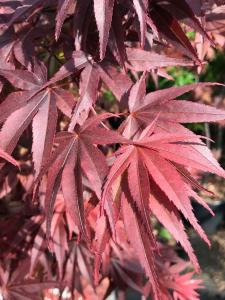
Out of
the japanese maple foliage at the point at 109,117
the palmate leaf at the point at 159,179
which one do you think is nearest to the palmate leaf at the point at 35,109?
the japanese maple foliage at the point at 109,117

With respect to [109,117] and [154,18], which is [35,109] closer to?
[109,117]

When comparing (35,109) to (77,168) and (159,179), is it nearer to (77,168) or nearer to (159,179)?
(77,168)

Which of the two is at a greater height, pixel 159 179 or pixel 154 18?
Result: pixel 154 18

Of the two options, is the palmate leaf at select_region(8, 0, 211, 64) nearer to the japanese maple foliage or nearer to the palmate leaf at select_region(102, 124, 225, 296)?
the japanese maple foliage

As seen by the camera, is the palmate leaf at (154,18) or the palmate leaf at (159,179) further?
the palmate leaf at (154,18)

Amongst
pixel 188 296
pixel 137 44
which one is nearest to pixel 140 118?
pixel 137 44

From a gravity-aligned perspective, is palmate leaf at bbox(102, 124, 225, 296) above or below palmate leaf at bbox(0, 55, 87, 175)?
below

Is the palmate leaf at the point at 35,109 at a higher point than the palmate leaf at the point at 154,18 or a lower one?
lower

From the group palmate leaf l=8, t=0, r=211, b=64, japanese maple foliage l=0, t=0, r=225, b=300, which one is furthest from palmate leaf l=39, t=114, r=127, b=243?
palmate leaf l=8, t=0, r=211, b=64

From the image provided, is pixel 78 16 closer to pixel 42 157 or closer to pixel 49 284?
pixel 42 157

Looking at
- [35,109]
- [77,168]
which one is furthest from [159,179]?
[35,109]

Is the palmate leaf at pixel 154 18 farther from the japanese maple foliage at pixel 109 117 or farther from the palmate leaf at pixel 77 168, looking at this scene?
the palmate leaf at pixel 77 168

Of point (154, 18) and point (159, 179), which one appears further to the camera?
point (154, 18)
